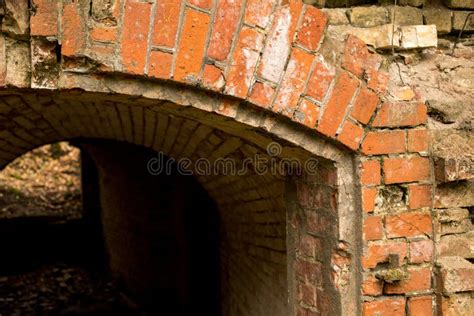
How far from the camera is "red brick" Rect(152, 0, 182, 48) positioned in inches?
75.4

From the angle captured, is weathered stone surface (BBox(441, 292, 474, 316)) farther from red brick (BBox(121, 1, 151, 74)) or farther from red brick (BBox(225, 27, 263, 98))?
red brick (BBox(121, 1, 151, 74))

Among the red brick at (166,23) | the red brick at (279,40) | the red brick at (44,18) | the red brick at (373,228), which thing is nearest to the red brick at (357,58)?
the red brick at (279,40)

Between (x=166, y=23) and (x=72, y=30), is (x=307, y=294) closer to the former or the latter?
(x=166, y=23)

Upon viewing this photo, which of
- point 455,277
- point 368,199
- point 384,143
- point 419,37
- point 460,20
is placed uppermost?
point 460,20

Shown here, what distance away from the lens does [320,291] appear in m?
2.37

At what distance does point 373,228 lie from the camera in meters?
2.21

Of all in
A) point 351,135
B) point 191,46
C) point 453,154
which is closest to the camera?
point 191,46

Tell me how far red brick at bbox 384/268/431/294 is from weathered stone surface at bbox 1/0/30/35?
1.65 metres

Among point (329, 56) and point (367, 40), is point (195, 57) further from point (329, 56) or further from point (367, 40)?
point (367, 40)

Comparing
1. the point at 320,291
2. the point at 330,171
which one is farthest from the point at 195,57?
the point at 320,291

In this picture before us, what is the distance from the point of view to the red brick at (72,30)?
185 centimetres

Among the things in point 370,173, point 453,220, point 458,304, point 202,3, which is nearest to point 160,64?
point 202,3

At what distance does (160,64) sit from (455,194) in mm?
1317

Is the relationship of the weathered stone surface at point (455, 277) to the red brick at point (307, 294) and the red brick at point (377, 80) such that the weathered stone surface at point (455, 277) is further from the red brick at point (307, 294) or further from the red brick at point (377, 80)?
the red brick at point (377, 80)
